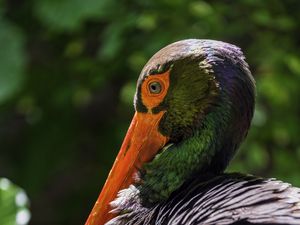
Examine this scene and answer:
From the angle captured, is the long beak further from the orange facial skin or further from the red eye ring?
the red eye ring

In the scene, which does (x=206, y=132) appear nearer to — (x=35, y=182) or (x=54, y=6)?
(x=54, y=6)

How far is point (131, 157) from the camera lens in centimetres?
323

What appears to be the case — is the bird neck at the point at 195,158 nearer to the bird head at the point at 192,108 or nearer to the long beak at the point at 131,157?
the bird head at the point at 192,108

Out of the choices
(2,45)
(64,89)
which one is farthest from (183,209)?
(64,89)

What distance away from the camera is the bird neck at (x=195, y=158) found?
3.06 m

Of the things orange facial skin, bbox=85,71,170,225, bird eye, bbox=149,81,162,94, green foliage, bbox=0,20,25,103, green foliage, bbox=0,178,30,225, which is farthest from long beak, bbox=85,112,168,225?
green foliage, bbox=0,20,25,103

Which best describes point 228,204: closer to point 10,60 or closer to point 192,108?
point 192,108

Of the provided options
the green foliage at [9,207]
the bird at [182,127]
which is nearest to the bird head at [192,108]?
the bird at [182,127]

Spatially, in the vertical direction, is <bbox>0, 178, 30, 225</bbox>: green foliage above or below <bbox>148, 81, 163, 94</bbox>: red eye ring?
below

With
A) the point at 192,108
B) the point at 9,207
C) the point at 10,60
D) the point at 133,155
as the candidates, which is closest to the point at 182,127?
the point at 192,108

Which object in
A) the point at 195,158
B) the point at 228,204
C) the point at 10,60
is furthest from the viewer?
the point at 10,60

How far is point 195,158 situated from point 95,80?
2.18m

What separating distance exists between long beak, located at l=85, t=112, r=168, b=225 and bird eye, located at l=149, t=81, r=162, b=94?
111 millimetres

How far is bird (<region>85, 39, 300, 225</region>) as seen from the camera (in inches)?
119
